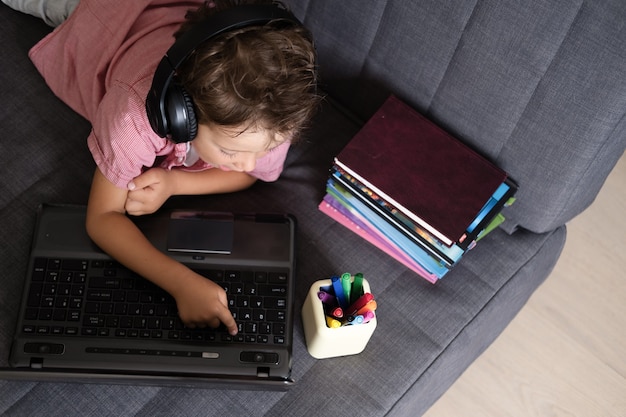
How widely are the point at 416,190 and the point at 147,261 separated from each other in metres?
0.43

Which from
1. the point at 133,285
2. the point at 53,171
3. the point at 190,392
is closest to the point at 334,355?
the point at 190,392

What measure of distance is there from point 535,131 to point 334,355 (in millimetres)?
458

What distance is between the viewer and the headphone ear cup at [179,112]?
881mm

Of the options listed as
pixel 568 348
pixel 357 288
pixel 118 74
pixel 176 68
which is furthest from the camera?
pixel 568 348

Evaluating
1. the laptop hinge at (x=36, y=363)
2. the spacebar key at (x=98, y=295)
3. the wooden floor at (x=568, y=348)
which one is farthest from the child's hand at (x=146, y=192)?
the wooden floor at (x=568, y=348)

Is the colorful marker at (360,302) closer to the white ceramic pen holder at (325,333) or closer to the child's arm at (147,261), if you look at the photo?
the white ceramic pen holder at (325,333)

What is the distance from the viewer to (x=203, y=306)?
0.97m

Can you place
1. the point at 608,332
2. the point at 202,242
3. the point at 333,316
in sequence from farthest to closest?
the point at 608,332, the point at 202,242, the point at 333,316

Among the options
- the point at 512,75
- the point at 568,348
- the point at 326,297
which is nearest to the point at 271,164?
the point at 326,297

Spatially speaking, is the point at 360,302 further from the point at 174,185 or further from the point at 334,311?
the point at 174,185

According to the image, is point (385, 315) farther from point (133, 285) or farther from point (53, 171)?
point (53, 171)

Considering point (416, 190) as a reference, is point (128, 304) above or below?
below

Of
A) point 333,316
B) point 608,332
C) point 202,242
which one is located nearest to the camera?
point 333,316

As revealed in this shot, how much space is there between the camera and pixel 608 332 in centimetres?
152
